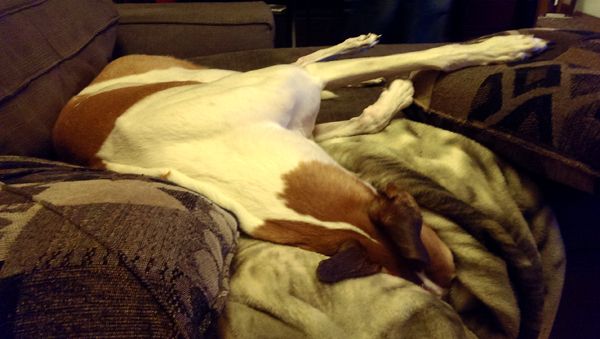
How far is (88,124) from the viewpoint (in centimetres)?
141

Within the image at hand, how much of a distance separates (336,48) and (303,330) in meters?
1.50

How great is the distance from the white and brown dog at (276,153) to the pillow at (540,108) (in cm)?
11

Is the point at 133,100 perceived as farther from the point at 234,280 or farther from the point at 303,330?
the point at 303,330

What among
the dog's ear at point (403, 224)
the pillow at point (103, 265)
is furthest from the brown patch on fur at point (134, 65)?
the dog's ear at point (403, 224)

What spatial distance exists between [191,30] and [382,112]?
124 cm

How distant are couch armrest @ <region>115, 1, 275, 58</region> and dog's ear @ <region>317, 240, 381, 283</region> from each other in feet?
5.40

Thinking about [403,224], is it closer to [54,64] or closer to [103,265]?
[103,265]

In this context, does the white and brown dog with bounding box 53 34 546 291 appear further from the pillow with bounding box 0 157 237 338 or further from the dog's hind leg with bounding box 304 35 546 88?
the pillow with bounding box 0 157 237 338

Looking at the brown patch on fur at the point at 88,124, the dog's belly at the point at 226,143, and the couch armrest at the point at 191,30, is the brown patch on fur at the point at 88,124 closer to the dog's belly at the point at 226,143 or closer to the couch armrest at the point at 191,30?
the dog's belly at the point at 226,143

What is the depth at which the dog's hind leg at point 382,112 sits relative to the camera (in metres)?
1.58

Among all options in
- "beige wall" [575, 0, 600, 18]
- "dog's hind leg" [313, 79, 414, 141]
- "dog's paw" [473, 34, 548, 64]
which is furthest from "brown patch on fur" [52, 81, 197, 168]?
"beige wall" [575, 0, 600, 18]

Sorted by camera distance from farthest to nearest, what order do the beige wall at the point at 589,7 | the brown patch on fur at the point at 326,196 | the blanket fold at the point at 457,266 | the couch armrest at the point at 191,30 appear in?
the beige wall at the point at 589,7 → the couch armrest at the point at 191,30 → the brown patch on fur at the point at 326,196 → the blanket fold at the point at 457,266

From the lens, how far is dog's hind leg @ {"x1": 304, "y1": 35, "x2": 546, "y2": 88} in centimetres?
143

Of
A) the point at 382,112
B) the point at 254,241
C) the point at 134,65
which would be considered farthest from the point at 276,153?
the point at 134,65
